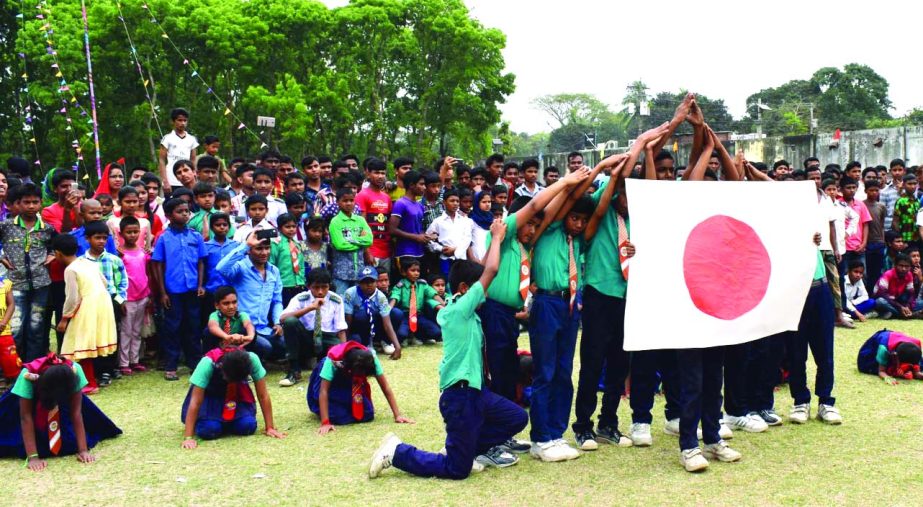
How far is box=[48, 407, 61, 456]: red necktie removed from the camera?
5.70 meters

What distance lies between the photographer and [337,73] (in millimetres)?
32219

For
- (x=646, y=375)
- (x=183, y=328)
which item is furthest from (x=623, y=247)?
(x=183, y=328)

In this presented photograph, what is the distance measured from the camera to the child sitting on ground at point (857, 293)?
1153 cm

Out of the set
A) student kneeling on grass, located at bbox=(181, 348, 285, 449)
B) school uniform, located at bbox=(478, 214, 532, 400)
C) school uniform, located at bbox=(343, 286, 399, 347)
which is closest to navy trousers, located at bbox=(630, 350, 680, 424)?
school uniform, located at bbox=(478, 214, 532, 400)

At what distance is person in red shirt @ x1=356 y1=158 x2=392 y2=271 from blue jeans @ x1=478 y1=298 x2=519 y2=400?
465 cm

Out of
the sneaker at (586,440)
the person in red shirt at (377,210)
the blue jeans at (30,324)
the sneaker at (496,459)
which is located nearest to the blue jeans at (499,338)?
the sneaker at (496,459)

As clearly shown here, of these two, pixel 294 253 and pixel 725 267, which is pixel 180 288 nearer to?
pixel 294 253

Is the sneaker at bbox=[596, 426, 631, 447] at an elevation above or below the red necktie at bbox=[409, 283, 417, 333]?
below

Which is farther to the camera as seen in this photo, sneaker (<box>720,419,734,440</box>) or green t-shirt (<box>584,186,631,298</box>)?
sneaker (<box>720,419,734,440</box>)

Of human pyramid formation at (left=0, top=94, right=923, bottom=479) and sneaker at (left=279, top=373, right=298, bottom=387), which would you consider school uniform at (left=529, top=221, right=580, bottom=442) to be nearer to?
human pyramid formation at (left=0, top=94, right=923, bottom=479)

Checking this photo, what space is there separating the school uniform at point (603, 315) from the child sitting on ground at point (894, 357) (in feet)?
11.3

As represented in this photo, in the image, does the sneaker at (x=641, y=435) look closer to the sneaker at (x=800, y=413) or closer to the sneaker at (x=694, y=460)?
the sneaker at (x=694, y=460)

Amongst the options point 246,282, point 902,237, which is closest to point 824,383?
point 246,282

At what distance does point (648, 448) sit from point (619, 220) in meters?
1.55
